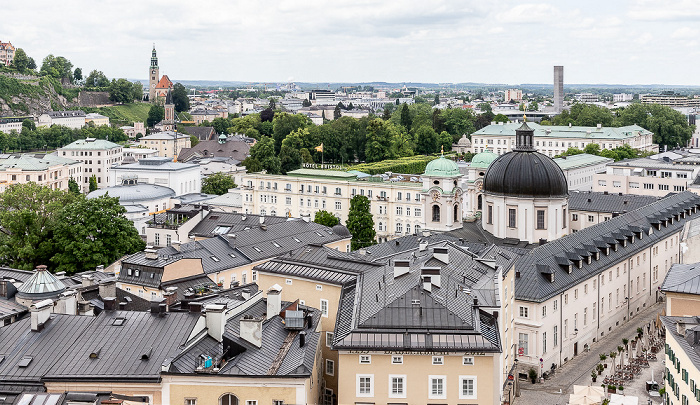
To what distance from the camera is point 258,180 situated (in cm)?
9869

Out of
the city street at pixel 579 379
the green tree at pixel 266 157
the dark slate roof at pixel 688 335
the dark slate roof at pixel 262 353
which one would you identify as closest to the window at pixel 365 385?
the dark slate roof at pixel 262 353

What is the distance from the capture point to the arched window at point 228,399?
104ft

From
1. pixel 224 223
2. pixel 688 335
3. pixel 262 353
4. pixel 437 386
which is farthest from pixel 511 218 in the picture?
pixel 262 353

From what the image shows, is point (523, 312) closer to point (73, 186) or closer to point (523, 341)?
point (523, 341)

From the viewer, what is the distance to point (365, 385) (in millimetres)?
34469

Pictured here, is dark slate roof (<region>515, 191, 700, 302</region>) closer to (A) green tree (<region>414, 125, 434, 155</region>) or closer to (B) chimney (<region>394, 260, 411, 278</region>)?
(B) chimney (<region>394, 260, 411, 278</region>)

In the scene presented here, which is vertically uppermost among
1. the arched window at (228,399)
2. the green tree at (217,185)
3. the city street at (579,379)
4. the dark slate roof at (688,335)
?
the dark slate roof at (688,335)

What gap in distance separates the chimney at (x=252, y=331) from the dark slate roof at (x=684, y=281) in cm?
2318

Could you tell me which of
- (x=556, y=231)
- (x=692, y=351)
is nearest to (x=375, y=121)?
(x=556, y=231)

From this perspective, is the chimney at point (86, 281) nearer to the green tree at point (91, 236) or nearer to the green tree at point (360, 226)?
the green tree at point (91, 236)

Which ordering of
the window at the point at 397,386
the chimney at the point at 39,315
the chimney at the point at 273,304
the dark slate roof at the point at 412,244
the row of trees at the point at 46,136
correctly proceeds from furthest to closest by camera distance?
the row of trees at the point at 46,136 < the dark slate roof at the point at 412,244 < the chimney at the point at 273,304 < the chimney at the point at 39,315 < the window at the point at 397,386

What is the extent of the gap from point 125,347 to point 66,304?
7.70 meters

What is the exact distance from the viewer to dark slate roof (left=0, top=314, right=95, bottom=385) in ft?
108

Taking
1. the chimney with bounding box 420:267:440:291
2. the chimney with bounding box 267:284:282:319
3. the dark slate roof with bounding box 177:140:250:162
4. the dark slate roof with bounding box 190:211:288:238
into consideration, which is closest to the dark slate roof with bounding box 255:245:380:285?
the chimney with bounding box 267:284:282:319
